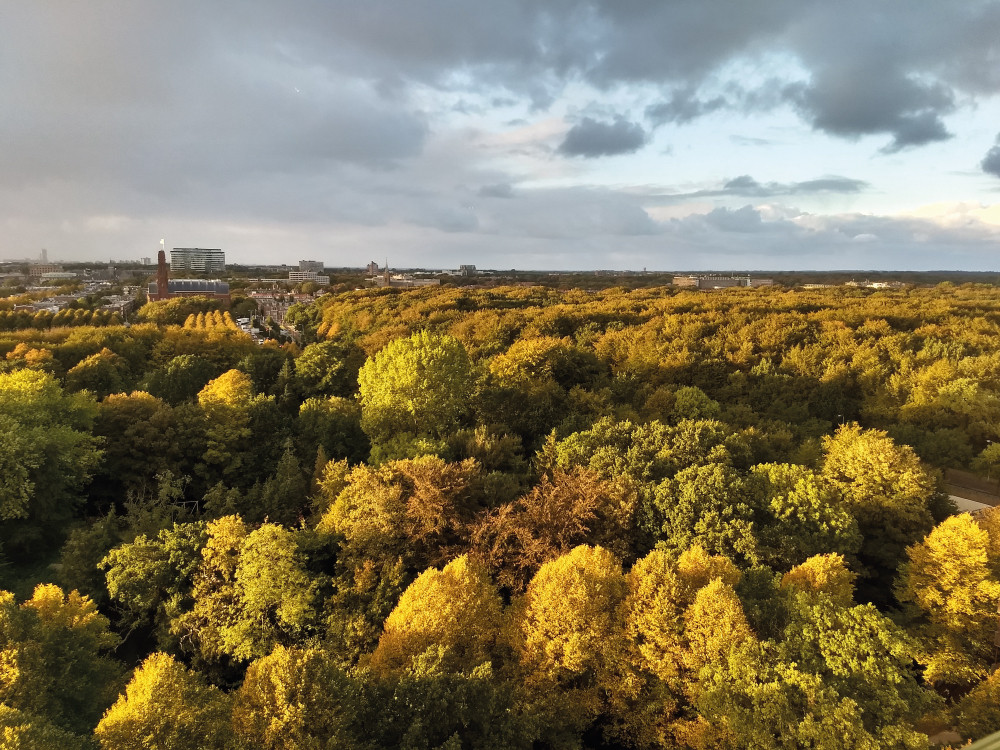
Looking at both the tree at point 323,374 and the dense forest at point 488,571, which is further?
the tree at point 323,374

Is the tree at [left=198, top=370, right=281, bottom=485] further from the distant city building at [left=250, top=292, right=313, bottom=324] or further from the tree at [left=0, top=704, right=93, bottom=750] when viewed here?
the distant city building at [left=250, top=292, right=313, bottom=324]

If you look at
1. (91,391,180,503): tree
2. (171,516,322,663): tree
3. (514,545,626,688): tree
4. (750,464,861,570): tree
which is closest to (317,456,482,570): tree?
(171,516,322,663): tree

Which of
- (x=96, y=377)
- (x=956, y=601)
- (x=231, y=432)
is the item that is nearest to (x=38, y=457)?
(x=231, y=432)

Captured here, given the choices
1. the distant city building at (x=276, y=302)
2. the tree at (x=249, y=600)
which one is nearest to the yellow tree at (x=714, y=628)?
the tree at (x=249, y=600)

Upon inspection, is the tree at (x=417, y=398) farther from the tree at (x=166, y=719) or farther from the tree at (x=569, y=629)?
the tree at (x=166, y=719)

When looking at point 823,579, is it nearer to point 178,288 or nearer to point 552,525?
point 552,525

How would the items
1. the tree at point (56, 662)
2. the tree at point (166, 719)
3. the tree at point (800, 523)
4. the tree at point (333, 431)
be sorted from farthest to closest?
the tree at point (333, 431) < the tree at point (800, 523) < the tree at point (56, 662) < the tree at point (166, 719)
